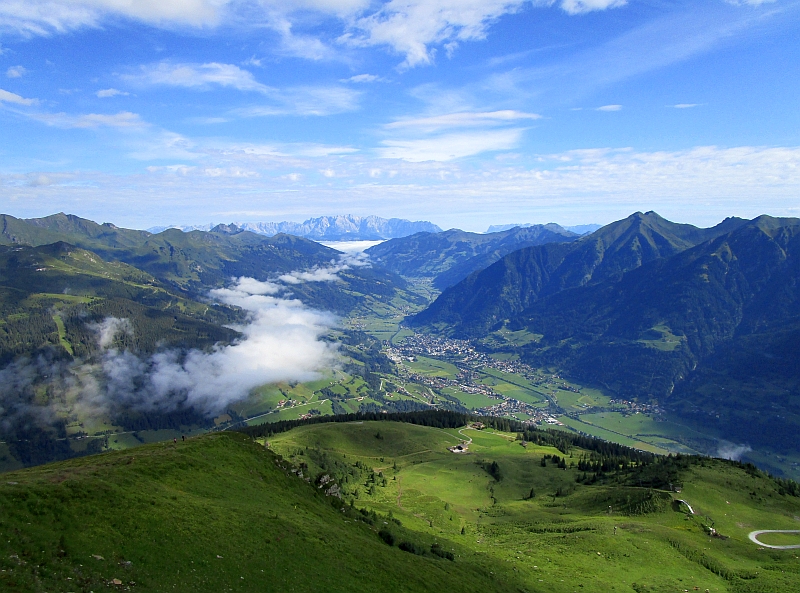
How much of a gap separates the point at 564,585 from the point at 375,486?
75059 mm

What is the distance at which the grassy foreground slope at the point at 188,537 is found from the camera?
37938mm

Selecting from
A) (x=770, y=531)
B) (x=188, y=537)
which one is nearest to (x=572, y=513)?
(x=770, y=531)

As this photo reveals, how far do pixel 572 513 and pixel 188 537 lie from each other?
9313cm

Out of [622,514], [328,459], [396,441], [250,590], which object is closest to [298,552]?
[250,590]

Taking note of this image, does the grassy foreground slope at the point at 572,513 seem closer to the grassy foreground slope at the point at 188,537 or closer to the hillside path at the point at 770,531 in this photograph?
the hillside path at the point at 770,531

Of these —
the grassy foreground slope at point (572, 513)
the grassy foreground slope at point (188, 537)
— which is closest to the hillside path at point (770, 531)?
the grassy foreground slope at point (572, 513)

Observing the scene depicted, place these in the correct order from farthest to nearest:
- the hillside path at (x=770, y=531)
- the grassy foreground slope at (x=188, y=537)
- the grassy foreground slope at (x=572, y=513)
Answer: the hillside path at (x=770, y=531) → the grassy foreground slope at (x=572, y=513) → the grassy foreground slope at (x=188, y=537)

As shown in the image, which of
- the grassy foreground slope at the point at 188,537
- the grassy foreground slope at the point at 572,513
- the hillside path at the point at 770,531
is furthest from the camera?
the hillside path at the point at 770,531

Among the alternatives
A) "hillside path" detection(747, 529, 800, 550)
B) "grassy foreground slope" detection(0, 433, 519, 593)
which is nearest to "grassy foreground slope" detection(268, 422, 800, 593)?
"hillside path" detection(747, 529, 800, 550)

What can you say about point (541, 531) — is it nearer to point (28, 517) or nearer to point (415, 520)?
point (415, 520)

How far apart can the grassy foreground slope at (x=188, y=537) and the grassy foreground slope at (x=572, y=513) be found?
17399 millimetres

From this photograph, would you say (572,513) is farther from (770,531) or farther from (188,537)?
(188,537)

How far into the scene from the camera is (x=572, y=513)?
111312mm

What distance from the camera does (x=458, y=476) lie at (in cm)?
14962
